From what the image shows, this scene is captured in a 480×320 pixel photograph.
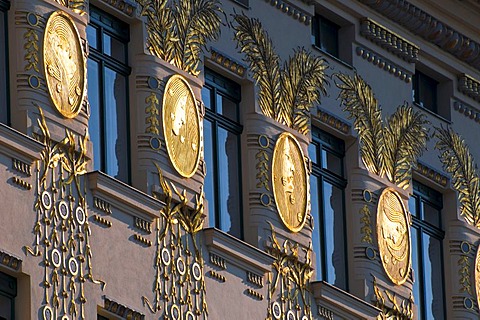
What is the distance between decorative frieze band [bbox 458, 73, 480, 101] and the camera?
37.4 m

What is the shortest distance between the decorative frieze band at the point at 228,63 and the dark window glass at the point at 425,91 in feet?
14.1

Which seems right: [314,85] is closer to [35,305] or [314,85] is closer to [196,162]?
[196,162]

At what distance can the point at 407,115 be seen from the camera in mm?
36188

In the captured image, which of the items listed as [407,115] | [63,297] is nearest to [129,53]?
[63,297]

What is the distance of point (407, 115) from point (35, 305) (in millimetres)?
8755

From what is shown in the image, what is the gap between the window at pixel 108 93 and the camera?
30.7 m

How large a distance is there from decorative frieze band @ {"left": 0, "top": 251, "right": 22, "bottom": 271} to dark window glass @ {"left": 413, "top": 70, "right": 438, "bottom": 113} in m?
9.38

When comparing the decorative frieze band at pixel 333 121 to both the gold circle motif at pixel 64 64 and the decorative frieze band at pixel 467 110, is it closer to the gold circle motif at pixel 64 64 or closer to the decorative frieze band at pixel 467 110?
the decorative frieze band at pixel 467 110

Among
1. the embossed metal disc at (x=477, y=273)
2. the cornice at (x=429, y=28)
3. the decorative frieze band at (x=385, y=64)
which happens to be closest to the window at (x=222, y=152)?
the decorative frieze band at (x=385, y=64)

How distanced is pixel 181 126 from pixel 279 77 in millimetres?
2515

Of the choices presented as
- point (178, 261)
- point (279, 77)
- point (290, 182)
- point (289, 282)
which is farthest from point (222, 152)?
point (178, 261)

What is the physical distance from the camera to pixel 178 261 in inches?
1222

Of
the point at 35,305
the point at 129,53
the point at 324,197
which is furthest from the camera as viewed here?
the point at 324,197

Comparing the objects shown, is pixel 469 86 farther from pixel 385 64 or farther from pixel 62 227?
pixel 62 227
